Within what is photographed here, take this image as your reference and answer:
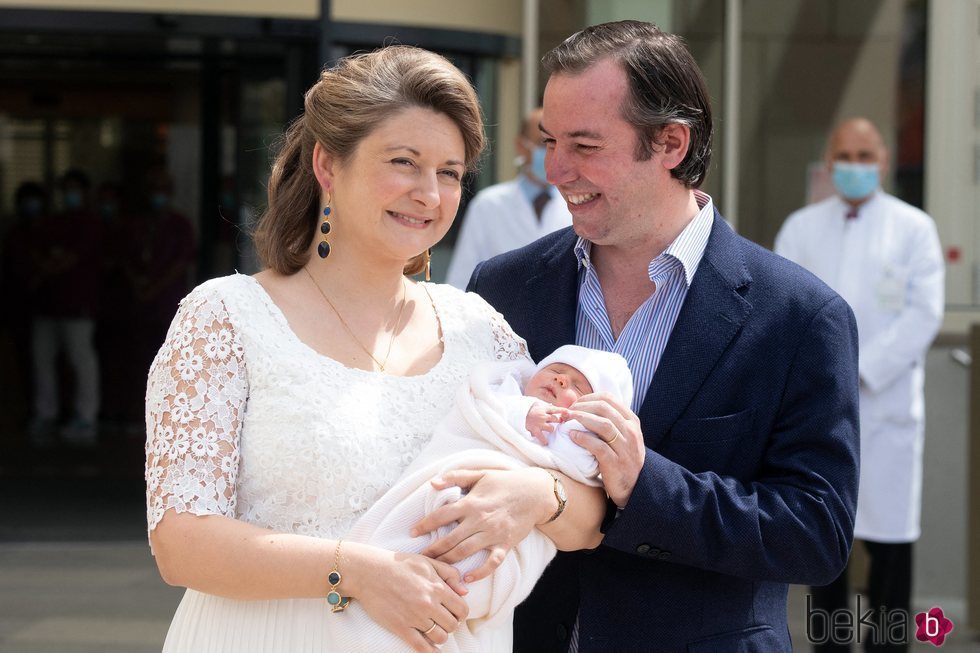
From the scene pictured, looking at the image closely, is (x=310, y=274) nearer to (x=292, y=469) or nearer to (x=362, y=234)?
(x=362, y=234)

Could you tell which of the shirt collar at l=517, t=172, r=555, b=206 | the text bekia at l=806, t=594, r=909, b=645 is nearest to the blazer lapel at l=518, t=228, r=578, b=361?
the text bekia at l=806, t=594, r=909, b=645

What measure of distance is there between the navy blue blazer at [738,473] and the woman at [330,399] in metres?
0.19

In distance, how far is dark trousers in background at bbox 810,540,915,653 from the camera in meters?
5.82

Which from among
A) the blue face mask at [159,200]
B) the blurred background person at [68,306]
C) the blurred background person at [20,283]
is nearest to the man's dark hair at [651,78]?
the blue face mask at [159,200]

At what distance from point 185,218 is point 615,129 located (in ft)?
29.7

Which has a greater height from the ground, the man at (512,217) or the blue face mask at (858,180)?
the blue face mask at (858,180)

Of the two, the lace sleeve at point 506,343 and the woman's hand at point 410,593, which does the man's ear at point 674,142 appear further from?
the woman's hand at point 410,593

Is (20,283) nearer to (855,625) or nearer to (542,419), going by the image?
(855,625)

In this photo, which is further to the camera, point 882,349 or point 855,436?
point 882,349

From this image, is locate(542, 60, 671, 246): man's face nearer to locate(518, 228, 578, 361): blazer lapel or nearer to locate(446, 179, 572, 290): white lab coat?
locate(518, 228, 578, 361): blazer lapel

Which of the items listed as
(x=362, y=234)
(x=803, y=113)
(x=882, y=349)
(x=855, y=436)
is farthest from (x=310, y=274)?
(x=803, y=113)

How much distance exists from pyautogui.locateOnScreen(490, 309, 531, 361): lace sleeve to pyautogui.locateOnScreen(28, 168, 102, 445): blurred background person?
9.19 m

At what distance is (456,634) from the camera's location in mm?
2379

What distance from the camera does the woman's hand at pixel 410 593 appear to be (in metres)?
2.28
